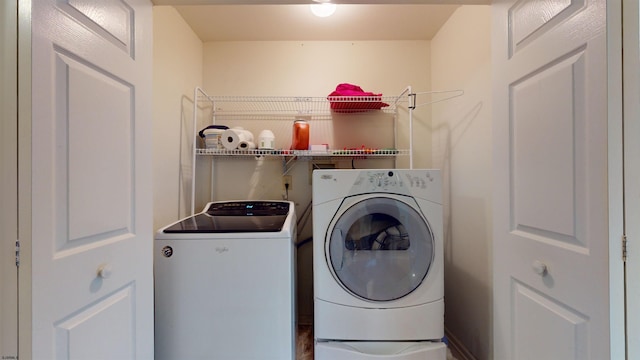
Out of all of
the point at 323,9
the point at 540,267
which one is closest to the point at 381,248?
the point at 540,267

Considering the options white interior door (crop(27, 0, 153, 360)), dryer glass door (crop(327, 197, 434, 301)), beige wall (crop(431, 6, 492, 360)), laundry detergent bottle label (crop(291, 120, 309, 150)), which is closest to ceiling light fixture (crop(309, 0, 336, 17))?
laundry detergent bottle label (crop(291, 120, 309, 150))

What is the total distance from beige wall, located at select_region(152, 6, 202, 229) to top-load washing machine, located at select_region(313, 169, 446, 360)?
96 centimetres

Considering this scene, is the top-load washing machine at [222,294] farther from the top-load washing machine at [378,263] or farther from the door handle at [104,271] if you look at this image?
the door handle at [104,271]

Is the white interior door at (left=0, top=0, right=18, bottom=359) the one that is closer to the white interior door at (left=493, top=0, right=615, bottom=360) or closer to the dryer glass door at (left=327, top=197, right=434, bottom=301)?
the dryer glass door at (left=327, top=197, right=434, bottom=301)

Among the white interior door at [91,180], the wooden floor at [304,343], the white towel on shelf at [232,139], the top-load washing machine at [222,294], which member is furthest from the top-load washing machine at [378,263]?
the white interior door at [91,180]

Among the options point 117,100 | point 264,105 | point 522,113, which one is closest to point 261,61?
point 264,105

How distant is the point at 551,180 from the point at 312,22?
176cm

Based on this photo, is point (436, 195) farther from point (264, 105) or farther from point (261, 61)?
point (261, 61)

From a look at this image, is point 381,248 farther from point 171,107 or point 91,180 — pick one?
point 171,107

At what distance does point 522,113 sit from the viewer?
89 cm

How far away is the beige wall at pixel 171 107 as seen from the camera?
150 centimetres

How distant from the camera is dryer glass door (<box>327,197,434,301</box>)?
1334 millimetres

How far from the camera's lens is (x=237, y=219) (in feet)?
4.76

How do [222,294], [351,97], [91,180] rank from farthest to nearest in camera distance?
[351,97] → [222,294] → [91,180]
